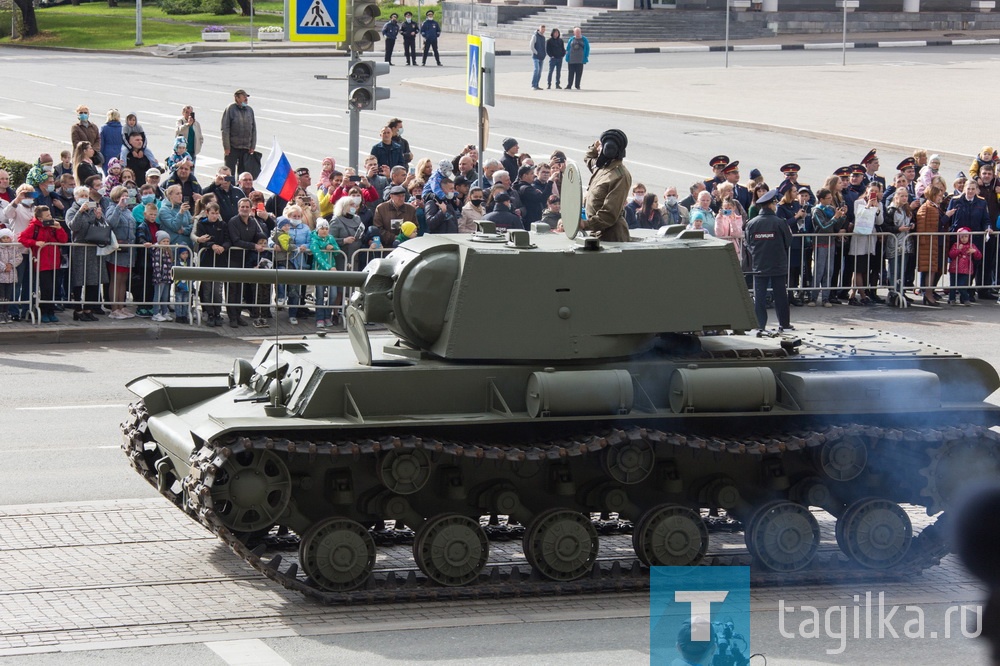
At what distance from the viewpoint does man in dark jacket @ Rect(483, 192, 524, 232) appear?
21.2 m

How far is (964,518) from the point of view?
162 inches

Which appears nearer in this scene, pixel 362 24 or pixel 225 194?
pixel 362 24

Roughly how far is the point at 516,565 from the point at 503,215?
383 inches

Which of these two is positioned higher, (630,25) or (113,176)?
(630,25)

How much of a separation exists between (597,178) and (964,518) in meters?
9.24

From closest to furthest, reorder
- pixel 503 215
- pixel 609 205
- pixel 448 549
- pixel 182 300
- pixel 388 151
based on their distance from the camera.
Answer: pixel 448 549 → pixel 609 205 → pixel 182 300 → pixel 503 215 → pixel 388 151

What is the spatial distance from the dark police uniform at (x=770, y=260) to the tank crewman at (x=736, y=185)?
216 centimetres

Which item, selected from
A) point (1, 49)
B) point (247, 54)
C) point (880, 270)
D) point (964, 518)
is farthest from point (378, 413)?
point (1, 49)

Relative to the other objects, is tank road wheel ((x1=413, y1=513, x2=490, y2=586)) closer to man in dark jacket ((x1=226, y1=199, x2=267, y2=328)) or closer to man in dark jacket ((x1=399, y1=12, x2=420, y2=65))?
man in dark jacket ((x1=226, y1=199, x2=267, y2=328))

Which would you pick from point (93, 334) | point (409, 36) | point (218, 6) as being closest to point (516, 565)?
point (93, 334)

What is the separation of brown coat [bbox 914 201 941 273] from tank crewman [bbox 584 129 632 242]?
38.5 ft

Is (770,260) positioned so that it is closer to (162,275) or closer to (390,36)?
(162,275)

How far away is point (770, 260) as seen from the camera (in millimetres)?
20828

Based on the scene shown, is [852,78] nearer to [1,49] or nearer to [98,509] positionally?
[1,49]
